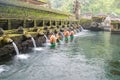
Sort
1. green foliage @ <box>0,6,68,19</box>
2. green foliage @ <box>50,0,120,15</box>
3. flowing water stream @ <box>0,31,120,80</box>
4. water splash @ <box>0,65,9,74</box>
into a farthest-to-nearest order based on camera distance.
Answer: green foliage @ <box>50,0,120,15</box> < green foliage @ <box>0,6,68,19</box> < water splash @ <box>0,65,9,74</box> < flowing water stream @ <box>0,31,120,80</box>

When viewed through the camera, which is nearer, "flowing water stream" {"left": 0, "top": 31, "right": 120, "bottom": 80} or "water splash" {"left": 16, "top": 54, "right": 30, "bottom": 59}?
"flowing water stream" {"left": 0, "top": 31, "right": 120, "bottom": 80}

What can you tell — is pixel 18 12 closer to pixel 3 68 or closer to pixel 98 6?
pixel 3 68

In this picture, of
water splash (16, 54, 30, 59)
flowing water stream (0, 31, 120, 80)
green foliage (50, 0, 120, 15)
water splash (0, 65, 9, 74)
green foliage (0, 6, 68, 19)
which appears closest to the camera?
flowing water stream (0, 31, 120, 80)

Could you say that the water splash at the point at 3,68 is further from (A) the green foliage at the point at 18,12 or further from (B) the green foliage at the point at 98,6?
(B) the green foliage at the point at 98,6

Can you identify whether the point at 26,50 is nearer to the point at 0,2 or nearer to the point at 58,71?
the point at 0,2

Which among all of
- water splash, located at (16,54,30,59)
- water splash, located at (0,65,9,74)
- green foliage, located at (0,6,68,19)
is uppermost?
green foliage, located at (0,6,68,19)

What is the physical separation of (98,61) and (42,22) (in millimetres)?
12179

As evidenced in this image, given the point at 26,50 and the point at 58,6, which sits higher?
the point at 58,6

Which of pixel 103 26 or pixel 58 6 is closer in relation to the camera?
pixel 103 26

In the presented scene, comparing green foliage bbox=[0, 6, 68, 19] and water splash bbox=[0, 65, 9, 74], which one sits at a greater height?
green foliage bbox=[0, 6, 68, 19]

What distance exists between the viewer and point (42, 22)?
26812 millimetres

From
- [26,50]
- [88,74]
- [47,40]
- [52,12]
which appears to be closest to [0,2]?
[26,50]

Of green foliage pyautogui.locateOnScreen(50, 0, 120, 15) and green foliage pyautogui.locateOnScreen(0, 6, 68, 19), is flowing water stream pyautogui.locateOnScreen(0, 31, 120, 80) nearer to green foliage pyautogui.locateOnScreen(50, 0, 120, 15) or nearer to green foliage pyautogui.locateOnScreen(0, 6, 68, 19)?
green foliage pyautogui.locateOnScreen(0, 6, 68, 19)

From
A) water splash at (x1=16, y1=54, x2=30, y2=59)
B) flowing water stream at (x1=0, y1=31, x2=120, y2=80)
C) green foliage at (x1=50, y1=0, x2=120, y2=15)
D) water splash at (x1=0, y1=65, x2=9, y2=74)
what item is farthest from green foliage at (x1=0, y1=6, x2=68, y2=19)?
green foliage at (x1=50, y1=0, x2=120, y2=15)
